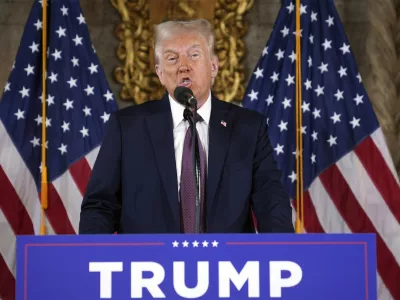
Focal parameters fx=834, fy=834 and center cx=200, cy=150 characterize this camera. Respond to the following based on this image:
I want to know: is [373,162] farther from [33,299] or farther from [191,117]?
[33,299]

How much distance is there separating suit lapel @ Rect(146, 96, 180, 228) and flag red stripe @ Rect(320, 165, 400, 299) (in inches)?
98.1

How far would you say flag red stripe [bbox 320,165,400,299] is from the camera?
548 centimetres

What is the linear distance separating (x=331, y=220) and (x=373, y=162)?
0.48 meters

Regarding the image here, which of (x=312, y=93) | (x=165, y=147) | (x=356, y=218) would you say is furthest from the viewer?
(x=312, y=93)

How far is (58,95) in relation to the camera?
5.64 m

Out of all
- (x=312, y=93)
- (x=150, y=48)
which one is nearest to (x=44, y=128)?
(x=150, y=48)

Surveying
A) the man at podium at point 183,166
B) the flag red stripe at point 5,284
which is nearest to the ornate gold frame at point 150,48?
the flag red stripe at point 5,284

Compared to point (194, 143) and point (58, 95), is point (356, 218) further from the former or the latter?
point (194, 143)

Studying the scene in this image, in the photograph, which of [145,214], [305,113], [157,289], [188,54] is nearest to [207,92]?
[188,54]

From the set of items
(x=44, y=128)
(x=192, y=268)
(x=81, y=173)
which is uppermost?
(x=44, y=128)

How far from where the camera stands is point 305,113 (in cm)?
566

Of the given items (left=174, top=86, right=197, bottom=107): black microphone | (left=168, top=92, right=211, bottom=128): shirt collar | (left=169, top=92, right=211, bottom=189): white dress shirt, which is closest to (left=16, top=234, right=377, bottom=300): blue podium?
(left=174, top=86, right=197, bottom=107): black microphone

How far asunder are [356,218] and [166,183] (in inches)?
109

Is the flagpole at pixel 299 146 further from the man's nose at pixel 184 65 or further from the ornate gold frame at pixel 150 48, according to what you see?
the man's nose at pixel 184 65
